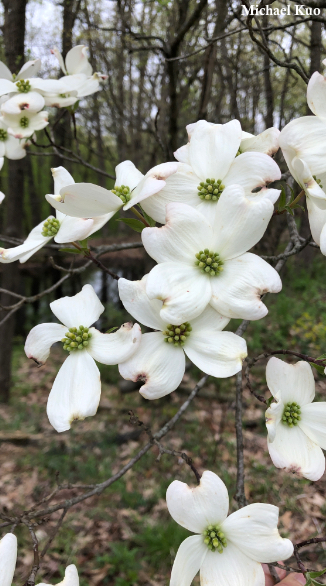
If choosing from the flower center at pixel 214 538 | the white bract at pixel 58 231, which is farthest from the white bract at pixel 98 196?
the flower center at pixel 214 538

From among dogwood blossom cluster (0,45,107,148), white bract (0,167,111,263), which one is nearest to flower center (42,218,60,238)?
white bract (0,167,111,263)

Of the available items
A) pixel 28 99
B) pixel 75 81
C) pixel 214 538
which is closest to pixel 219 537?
pixel 214 538

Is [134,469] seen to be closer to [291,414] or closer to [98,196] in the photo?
[291,414]

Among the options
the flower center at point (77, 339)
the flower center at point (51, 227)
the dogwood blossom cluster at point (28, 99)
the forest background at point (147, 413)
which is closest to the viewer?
the flower center at point (77, 339)

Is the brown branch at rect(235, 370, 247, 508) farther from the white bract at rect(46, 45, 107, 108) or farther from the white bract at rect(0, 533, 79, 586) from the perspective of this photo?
the white bract at rect(46, 45, 107, 108)

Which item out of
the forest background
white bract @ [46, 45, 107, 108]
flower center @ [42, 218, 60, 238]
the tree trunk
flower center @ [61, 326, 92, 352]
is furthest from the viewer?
the tree trunk

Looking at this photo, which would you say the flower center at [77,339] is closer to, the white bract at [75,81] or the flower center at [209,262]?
the flower center at [209,262]

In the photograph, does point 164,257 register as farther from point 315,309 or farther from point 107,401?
point 315,309
